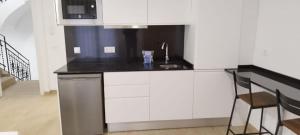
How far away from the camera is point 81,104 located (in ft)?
9.09

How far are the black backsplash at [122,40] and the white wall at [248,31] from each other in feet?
2.82

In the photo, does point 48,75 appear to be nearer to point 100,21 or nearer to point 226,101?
point 100,21

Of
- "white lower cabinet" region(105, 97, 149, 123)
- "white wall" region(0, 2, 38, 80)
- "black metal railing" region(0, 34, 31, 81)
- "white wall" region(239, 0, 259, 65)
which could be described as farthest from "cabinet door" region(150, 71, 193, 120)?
"white wall" region(0, 2, 38, 80)

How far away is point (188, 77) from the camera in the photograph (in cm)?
290

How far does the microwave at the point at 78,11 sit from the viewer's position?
2768mm

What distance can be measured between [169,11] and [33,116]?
269 centimetres

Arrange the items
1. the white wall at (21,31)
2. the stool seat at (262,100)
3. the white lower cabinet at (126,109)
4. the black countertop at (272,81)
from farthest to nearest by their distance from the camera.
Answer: the white wall at (21,31)
the white lower cabinet at (126,109)
the stool seat at (262,100)
the black countertop at (272,81)

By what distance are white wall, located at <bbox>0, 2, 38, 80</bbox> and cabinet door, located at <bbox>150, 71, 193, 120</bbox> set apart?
603 cm

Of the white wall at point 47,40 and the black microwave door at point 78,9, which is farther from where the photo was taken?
the white wall at point 47,40

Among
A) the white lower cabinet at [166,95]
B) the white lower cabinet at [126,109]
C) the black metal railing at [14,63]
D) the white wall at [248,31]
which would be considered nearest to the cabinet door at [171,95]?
the white lower cabinet at [166,95]

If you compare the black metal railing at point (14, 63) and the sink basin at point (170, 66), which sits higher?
the sink basin at point (170, 66)

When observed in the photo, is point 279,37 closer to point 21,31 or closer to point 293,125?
point 293,125

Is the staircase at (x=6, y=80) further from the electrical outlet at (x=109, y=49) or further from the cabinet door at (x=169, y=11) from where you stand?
the cabinet door at (x=169, y=11)

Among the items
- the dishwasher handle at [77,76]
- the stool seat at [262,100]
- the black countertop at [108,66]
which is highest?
the black countertop at [108,66]
